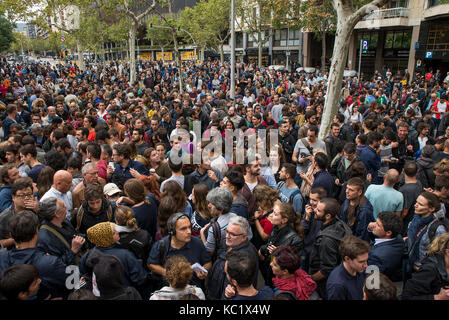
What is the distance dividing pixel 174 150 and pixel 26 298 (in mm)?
3583

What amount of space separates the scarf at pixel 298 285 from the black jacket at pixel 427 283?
0.94 metres

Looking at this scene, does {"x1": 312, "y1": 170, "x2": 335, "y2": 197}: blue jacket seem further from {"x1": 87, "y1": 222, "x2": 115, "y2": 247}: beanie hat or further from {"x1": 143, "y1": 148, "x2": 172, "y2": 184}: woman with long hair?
{"x1": 87, "y1": 222, "x2": 115, "y2": 247}: beanie hat

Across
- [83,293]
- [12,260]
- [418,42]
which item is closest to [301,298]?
[83,293]

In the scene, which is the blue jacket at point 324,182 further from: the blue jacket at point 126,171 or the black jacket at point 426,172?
the blue jacket at point 126,171

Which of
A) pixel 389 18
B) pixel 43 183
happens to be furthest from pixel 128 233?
pixel 389 18

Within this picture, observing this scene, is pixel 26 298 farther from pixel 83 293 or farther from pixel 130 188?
pixel 130 188

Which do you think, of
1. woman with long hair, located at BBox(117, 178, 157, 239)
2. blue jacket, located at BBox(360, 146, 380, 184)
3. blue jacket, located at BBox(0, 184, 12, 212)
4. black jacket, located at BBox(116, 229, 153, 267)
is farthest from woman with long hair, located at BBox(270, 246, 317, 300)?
blue jacket, located at BBox(360, 146, 380, 184)

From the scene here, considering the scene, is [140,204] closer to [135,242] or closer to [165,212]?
[165,212]

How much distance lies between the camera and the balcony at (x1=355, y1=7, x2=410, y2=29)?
96.7ft

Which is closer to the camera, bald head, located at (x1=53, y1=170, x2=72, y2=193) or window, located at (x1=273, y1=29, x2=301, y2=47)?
bald head, located at (x1=53, y1=170, x2=72, y2=193)

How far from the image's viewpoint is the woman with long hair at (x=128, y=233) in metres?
3.11

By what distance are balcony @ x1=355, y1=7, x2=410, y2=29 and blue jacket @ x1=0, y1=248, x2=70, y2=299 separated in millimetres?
33228

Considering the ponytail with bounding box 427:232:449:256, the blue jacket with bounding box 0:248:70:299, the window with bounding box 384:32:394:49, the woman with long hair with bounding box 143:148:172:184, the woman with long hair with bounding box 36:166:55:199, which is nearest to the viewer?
the blue jacket with bounding box 0:248:70:299

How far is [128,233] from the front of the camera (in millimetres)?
3156
